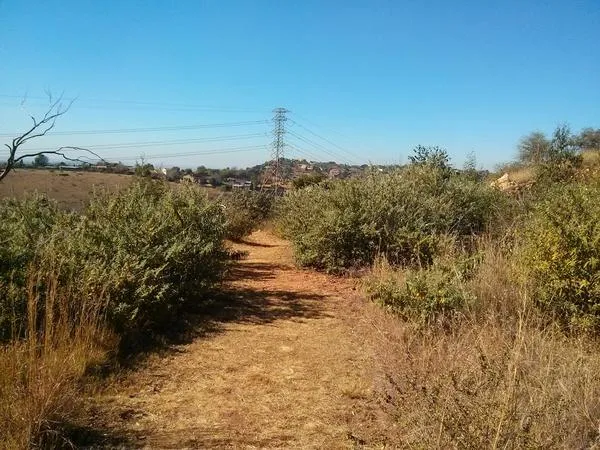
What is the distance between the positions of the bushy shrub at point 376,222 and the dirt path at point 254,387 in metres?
2.18

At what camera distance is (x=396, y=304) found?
539 centimetres

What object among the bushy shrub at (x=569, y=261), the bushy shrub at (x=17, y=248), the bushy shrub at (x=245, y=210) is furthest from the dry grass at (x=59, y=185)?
the bushy shrub at (x=569, y=261)

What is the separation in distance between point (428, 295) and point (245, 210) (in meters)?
11.2

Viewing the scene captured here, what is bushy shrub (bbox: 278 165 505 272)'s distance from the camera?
8391mm

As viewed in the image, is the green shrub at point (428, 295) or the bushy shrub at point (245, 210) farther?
the bushy shrub at point (245, 210)

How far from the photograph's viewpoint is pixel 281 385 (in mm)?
4070

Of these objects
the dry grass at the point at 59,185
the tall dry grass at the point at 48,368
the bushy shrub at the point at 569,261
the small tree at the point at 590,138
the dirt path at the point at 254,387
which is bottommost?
the dirt path at the point at 254,387

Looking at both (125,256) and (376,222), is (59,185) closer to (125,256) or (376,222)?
(125,256)

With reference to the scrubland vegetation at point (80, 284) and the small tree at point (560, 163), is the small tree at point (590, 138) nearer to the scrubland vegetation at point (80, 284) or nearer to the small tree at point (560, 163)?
the small tree at point (560, 163)

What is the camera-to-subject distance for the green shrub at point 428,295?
4824mm

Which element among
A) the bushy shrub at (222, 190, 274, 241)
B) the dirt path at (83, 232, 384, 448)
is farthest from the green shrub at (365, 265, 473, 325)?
the bushy shrub at (222, 190, 274, 241)

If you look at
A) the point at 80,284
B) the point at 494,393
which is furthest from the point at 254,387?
the point at 494,393

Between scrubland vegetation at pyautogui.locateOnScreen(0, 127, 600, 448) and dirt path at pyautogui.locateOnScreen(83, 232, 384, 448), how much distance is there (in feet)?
1.24

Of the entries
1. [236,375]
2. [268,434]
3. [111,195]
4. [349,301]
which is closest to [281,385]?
[236,375]
